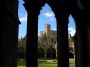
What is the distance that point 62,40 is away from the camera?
1202 centimetres

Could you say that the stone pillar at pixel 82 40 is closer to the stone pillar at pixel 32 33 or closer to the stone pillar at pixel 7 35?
the stone pillar at pixel 32 33

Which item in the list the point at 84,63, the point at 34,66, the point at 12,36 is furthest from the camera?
the point at 84,63

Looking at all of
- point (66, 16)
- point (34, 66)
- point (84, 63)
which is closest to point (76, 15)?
point (66, 16)

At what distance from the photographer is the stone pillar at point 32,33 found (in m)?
10.7

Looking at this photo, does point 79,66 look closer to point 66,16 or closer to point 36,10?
point 66,16

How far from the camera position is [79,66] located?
12.6 metres

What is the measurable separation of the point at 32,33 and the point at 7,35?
12.4 feet

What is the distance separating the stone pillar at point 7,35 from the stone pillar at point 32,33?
300cm

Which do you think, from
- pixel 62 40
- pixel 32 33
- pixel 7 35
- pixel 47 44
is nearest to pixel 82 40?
pixel 62 40

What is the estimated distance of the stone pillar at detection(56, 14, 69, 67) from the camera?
38.9ft

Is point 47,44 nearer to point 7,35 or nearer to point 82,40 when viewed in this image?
point 82,40

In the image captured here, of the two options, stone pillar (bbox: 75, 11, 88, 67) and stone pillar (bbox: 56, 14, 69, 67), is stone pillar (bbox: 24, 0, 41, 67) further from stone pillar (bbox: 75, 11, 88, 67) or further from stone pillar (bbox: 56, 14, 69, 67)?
stone pillar (bbox: 75, 11, 88, 67)

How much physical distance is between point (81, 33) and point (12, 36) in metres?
5.50

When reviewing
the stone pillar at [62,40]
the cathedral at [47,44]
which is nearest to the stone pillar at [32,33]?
the stone pillar at [62,40]
